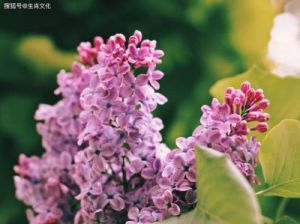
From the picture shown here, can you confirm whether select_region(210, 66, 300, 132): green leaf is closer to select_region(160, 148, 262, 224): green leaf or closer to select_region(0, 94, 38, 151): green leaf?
select_region(160, 148, 262, 224): green leaf

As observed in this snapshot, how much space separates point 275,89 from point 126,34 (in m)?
0.88

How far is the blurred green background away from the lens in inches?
55.3

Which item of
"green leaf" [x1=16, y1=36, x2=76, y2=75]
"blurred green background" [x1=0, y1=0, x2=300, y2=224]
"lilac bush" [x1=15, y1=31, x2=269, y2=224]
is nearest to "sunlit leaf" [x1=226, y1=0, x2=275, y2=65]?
"blurred green background" [x1=0, y1=0, x2=300, y2=224]

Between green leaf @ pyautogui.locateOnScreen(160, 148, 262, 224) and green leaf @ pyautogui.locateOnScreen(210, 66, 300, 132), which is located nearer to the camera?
green leaf @ pyautogui.locateOnScreen(160, 148, 262, 224)

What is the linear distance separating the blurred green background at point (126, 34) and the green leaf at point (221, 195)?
941 mm

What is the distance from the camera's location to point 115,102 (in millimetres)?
449

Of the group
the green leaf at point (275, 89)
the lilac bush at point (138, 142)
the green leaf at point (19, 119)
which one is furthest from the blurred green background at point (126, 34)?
the lilac bush at point (138, 142)

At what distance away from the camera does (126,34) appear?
58.1 inches

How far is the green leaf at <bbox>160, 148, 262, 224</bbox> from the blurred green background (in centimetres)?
94

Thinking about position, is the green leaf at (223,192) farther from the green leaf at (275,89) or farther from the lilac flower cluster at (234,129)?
the green leaf at (275,89)

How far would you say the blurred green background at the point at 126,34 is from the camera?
1405mm

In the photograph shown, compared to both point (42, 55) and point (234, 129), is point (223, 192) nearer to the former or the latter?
point (234, 129)

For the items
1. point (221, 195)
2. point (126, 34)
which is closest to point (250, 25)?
point (126, 34)

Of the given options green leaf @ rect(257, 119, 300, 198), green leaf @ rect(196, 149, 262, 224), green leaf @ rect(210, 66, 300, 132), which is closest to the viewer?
green leaf @ rect(196, 149, 262, 224)
